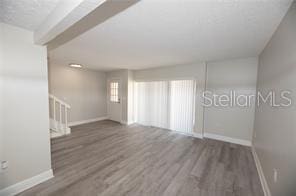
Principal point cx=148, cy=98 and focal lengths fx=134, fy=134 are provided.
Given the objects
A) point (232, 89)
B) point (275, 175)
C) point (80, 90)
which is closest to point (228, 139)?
point (232, 89)

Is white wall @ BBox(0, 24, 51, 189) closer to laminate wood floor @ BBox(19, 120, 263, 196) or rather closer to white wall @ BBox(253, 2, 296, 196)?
laminate wood floor @ BBox(19, 120, 263, 196)

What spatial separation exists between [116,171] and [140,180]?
1.63 feet

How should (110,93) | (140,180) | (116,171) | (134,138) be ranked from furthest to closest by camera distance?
(110,93) < (134,138) < (116,171) < (140,180)

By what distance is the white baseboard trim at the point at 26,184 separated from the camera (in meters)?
1.79

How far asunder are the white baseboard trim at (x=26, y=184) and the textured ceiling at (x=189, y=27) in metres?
2.29

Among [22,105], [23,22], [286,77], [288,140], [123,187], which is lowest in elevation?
[123,187]

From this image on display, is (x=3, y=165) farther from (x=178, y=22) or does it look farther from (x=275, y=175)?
(x=275, y=175)

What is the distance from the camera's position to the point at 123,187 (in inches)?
79.0

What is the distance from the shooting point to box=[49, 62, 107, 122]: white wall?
16.1 ft

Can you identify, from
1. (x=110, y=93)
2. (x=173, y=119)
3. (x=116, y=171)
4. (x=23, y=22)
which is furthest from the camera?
(x=110, y=93)

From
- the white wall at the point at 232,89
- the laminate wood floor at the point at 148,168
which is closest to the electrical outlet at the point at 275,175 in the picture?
the laminate wood floor at the point at 148,168

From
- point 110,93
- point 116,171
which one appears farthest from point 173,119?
point 110,93

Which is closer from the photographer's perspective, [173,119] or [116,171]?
[116,171]

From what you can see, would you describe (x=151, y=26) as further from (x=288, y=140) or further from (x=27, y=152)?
(x=27, y=152)
